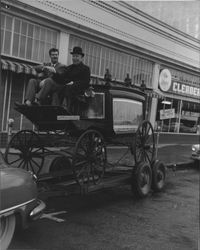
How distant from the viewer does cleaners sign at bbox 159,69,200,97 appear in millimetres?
20344

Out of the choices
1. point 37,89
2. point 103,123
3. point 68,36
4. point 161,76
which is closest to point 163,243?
point 103,123

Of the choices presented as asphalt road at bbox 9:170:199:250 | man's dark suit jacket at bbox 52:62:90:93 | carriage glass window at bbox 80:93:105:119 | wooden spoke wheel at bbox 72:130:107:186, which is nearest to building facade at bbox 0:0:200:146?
asphalt road at bbox 9:170:199:250

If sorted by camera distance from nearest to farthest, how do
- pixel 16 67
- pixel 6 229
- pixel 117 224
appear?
pixel 6 229
pixel 117 224
pixel 16 67

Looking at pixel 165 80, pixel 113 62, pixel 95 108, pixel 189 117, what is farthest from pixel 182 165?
pixel 189 117

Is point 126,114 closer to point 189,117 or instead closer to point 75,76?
point 75,76

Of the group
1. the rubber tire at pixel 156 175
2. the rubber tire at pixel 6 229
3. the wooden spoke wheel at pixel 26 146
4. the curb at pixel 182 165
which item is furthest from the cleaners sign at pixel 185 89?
the rubber tire at pixel 6 229

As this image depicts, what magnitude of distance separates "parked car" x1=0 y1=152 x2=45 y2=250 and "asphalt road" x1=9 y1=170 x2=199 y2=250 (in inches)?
26.1

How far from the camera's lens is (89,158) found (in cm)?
656

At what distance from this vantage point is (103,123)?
7.00 meters

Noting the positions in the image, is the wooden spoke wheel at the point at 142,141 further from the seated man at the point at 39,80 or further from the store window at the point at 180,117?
the store window at the point at 180,117

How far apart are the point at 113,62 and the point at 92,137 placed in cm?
1085

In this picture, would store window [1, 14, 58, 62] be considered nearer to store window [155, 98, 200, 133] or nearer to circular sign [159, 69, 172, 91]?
circular sign [159, 69, 172, 91]

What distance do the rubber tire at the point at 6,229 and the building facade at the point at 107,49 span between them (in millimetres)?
8012

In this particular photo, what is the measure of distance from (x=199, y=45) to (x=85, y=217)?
1882 cm
